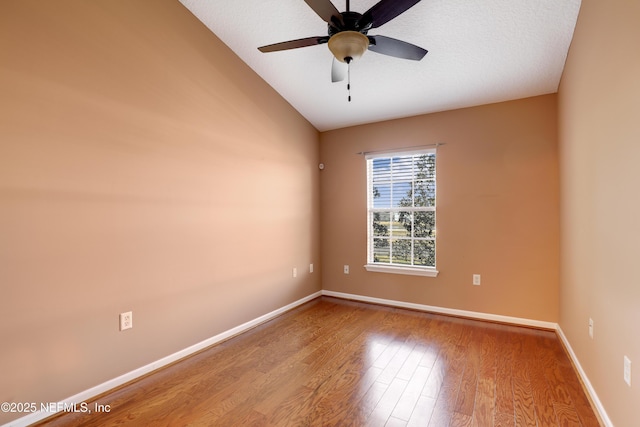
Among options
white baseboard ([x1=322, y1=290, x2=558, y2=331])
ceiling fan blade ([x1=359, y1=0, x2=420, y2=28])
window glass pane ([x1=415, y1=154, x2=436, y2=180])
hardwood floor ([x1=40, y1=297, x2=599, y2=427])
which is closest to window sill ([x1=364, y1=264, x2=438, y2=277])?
white baseboard ([x1=322, y1=290, x2=558, y2=331])

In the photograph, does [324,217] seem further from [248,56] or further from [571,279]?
[571,279]

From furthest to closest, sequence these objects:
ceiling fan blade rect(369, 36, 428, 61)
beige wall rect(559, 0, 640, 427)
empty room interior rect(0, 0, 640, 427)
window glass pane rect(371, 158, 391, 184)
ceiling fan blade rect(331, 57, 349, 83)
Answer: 1. window glass pane rect(371, 158, 391, 184)
2. ceiling fan blade rect(331, 57, 349, 83)
3. ceiling fan blade rect(369, 36, 428, 61)
4. empty room interior rect(0, 0, 640, 427)
5. beige wall rect(559, 0, 640, 427)

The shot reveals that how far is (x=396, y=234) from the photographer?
397 centimetres

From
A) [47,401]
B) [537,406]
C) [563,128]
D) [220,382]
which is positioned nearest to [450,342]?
[537,406]

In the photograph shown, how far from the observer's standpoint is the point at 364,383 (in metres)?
2.14

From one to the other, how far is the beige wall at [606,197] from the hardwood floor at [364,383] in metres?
0.37

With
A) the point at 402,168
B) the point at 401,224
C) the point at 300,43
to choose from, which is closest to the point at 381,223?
the point at 401,224

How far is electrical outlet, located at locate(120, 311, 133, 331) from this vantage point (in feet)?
7.03

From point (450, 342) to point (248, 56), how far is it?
3.44 metres

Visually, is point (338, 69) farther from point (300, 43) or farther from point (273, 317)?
point (273, 317)

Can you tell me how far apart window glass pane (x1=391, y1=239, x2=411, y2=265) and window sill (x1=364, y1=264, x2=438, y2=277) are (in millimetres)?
107

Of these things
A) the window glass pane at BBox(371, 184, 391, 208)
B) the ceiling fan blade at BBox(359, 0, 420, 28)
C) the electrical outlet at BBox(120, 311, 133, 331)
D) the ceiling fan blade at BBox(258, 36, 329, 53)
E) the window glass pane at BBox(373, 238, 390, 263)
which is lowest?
the electrical outlet at BBox(120, 311, 133, 331)

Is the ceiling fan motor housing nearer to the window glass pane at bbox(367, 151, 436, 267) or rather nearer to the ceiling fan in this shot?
the ceiling fan

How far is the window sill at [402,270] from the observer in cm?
363
